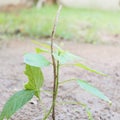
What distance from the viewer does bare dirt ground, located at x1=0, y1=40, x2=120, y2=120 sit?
1.93 m

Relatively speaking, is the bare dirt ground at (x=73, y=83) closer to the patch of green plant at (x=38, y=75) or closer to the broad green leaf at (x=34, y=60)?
the patch of green plant at (x=38, y=75)

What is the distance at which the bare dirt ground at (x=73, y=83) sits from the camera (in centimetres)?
193

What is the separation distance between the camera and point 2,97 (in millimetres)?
2184

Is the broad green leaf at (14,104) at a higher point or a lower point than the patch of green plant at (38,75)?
lower

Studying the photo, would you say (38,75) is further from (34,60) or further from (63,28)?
(63,28)

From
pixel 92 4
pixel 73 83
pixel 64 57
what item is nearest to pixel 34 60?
pixel 64 57

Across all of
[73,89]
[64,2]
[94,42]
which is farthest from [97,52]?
[64,2]

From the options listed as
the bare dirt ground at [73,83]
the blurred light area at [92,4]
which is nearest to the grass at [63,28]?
the bare dirt ground at [73,83]

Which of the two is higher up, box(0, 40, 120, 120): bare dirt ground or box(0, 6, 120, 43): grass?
box(0, 40, 120, 120): bare dirt ground

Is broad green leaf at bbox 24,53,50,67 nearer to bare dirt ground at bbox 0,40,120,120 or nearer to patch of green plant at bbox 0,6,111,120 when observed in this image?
patch of green plant at bbox 0,6,111,120

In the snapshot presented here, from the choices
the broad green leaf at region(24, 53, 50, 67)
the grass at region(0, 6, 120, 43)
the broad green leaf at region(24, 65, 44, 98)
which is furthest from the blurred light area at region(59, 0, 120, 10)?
the broad green leaf at region(24, 53, 50, 67)

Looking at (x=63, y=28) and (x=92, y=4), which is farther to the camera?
(x=92, y=4)

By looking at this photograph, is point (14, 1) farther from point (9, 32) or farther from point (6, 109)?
point (6, 109)

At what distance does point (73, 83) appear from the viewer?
2660mm
